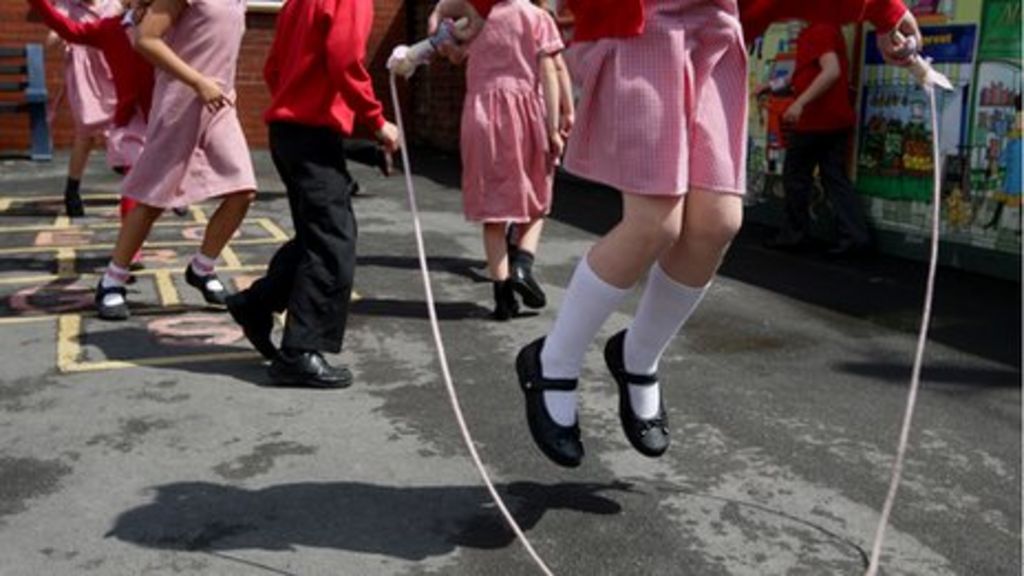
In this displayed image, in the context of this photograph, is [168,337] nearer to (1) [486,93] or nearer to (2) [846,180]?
(1) [486,93]

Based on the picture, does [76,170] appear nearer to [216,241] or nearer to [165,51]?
[216,241]

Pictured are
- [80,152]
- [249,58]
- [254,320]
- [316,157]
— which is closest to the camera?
[316,157]

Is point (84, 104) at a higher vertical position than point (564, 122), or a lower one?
lower

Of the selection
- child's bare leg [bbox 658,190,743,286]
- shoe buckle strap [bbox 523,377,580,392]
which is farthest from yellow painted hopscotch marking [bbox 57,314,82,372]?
child's bare leg [bbox 658,190,743,286]

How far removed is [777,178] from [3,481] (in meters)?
7.18

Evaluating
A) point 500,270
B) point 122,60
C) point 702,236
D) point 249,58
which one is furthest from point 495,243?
point 249,58

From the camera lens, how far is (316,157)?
4.25 metres

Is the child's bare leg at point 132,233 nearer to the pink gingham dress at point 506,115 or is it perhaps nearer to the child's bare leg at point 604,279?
the pink gingham dress at point 506,115

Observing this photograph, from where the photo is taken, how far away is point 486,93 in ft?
19.1

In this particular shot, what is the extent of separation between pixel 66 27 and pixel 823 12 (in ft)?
15.2

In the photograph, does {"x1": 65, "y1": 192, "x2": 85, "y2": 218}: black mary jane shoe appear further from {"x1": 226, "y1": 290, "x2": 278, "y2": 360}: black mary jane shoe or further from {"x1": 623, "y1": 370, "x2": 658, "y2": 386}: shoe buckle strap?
{"x1": 623, "y1": 370, "x2": 658, "y2": 386}: shoe buckle strap

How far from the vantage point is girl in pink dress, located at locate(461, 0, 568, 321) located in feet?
18.8

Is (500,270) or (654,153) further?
(500,270)

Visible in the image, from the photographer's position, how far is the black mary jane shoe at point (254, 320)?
452 centimetres
